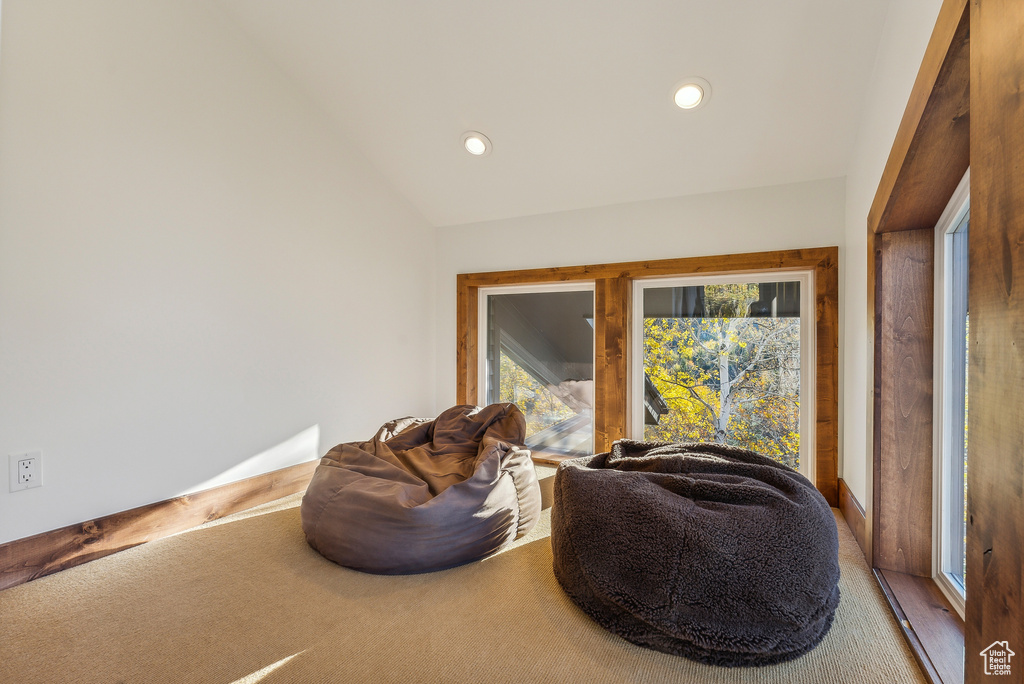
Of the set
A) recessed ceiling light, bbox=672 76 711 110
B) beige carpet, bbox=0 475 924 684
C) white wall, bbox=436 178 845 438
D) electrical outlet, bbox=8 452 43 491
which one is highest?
recessed ceiling light, bbox=672 76 711 110

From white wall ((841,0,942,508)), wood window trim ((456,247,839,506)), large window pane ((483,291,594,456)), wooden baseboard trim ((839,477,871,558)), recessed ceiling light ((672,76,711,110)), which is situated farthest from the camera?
large window pane ((483,291,594,456))

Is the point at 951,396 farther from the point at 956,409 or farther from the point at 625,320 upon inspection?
the point at 625,320

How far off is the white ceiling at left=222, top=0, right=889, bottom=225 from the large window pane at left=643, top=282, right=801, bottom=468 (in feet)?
2.23

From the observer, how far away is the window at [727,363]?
103 inches

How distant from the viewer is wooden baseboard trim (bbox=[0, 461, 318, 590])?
62.4 inches

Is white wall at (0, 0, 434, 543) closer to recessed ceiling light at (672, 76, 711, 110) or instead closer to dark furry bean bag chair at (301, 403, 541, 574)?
dark furry bean bag chair at (301, 403, 541, 574)

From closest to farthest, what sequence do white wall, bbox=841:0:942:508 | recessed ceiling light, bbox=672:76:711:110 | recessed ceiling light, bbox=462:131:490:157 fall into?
white wall, bbox=841:0:942:508, recessed ceiling light, bbox=672:76:711:110, recessed ceiling light, bbox=462:131:490:157

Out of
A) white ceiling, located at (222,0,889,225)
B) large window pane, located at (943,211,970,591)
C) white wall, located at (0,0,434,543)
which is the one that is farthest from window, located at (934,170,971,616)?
white wall, located at (0,0,434,543)

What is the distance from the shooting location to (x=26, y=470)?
1584 mm

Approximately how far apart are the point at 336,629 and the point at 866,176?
259 cm

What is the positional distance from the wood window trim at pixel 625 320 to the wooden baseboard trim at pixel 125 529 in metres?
1.57

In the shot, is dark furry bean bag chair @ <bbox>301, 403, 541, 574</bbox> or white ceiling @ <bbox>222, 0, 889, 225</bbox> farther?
white ceiling @ <bbox>222, 0, 889, 225</bbox>

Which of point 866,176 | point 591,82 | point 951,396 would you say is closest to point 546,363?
point 591,82

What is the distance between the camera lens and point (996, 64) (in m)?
0.62
